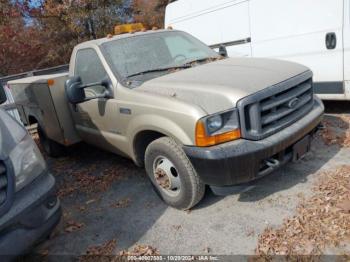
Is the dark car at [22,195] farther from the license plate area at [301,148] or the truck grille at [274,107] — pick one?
the license plate area at [301,148]

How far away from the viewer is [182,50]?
4.72m

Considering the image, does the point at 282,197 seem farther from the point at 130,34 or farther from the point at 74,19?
the point at 74,19

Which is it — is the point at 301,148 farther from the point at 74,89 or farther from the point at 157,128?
the point at 74,89

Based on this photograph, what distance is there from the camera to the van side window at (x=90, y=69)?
14.7 feet

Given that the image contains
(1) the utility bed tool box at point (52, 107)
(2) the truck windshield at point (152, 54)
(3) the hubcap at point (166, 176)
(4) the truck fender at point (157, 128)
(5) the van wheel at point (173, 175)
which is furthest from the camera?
(1) the utility bed tool box at point (52, 107)

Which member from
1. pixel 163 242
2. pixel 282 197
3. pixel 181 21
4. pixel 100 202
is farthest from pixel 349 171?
pixel 181 21

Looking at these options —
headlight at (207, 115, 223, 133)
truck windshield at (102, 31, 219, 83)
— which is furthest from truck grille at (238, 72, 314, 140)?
truck windshield at (102, 31, 219, 83)

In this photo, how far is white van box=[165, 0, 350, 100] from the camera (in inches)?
204

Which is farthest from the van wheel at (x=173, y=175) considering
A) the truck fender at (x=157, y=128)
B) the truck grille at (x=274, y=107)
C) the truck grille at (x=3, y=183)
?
the truck grille at (x=3, y=183)

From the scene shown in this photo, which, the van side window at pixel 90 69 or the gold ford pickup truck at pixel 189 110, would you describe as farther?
the van side window at pixel 90 69

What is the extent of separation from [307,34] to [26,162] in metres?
4.54

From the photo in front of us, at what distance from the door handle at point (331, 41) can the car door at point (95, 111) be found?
330 centimetres

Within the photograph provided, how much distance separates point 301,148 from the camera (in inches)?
141

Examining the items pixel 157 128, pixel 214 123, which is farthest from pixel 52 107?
pixel 214 123
